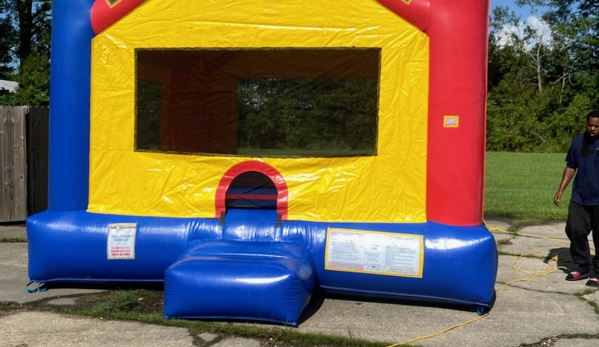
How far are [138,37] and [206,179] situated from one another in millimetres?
1301

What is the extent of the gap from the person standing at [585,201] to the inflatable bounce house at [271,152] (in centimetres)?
134

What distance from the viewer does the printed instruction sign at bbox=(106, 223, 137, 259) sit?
5.12 metres

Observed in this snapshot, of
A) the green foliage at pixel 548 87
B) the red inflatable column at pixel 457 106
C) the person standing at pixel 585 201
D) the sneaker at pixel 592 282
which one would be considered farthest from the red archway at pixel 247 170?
the green foliage at pixel 548 87

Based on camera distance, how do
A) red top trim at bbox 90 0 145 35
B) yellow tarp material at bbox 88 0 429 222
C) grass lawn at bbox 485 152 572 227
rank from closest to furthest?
yellow tarp material at bbox 88 0 429 222
red top trim at bbox 90 0 145 35
grass lawn at bbox 485 152 572 227

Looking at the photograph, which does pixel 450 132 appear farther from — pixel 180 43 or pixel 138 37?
pixel 138 37

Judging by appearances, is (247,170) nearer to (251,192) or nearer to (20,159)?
(251,192)

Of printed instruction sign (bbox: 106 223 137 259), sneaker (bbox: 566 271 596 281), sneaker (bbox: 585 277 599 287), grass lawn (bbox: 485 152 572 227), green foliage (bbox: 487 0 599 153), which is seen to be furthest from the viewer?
green foliage (bbox: 487 0 599 153)

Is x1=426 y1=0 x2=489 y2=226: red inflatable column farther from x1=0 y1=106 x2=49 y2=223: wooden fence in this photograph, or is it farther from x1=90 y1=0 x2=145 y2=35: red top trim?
x1=0 y1=106 x2=49 y2=223: wooden fence

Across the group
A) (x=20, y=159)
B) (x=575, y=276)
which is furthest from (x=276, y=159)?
(x=20, y=159)

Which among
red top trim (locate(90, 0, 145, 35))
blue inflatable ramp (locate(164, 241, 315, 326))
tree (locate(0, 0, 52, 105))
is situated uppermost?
tree (locate(0, 0, 52, 105))

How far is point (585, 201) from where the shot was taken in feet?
18.8

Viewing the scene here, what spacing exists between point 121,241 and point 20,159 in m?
3.91

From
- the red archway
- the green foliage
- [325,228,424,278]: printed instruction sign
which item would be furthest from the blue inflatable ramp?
the green foliage

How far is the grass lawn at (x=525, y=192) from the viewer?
30.7ft
